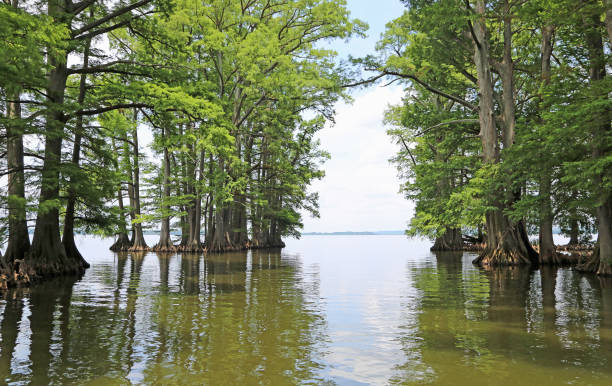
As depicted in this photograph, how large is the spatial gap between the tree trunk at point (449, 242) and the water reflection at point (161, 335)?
2838 cm

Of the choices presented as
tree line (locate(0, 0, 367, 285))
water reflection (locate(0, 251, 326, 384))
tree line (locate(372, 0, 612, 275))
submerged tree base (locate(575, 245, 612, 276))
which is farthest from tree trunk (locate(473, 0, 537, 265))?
water reflection (locate(0, 251, 326, 384))

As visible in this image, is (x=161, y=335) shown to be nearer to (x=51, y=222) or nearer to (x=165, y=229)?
(x=51, y=222)

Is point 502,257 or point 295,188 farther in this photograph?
point 295,188

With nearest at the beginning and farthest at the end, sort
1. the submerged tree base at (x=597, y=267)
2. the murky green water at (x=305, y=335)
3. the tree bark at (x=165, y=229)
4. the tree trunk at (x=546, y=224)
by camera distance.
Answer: the murky green water at (x=305, y=335) < the submerged tree base at (x=597, y=267) < the tree trunk at (x=546, y=224) < the tree bark at (x=165, y=229)

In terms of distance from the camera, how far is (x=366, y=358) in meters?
5.43

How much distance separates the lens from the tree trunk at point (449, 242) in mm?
37031

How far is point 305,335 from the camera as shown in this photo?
6.57 metres

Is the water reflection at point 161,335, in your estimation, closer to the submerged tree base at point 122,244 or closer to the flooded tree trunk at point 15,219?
the flooded tree trunk at point 15,219

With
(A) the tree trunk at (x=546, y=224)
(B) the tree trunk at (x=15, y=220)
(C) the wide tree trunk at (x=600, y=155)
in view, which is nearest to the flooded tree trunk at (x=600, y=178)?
(C) the wide tree trunk at (x=600, y=155)

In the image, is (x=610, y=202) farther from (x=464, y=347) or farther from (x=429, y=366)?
(x=429, y=366)

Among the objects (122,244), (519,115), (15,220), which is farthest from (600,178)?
(122,244)

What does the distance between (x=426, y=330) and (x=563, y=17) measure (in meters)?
12.3

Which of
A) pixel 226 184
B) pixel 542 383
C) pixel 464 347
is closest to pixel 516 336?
pixel 464 347

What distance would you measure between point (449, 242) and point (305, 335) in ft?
109
